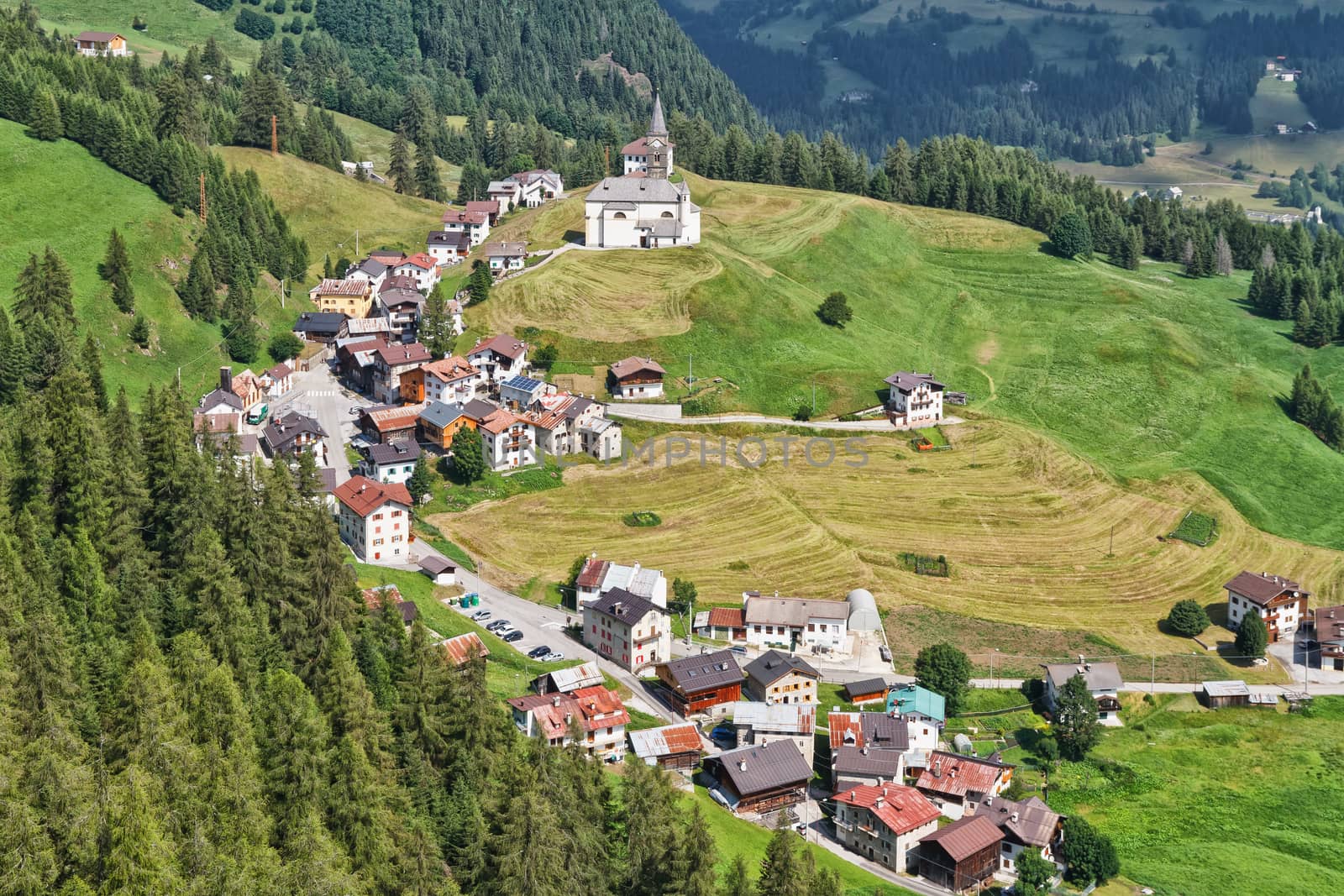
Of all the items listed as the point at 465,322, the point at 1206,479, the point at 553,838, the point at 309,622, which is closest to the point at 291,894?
the point at 553,838

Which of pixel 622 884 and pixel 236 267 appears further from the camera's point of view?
pixel 236 267

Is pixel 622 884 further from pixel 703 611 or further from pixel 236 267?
pixel 236 267

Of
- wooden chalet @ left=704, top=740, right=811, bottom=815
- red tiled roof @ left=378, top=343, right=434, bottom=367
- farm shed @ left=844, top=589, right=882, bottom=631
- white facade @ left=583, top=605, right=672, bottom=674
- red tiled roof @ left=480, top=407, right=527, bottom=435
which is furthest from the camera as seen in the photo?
red tiled roof @ left=378, top=343, right=434, bottom=367

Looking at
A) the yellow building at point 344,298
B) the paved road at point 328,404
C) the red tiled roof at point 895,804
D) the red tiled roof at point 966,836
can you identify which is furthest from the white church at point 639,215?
the red tiled roof at point 966,836

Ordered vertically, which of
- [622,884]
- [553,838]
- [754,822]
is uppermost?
[553,838]

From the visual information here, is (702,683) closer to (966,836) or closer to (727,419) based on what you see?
(966,836)

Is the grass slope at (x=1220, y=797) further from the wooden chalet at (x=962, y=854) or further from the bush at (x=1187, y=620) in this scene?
the bush at (x=1187, y=620)

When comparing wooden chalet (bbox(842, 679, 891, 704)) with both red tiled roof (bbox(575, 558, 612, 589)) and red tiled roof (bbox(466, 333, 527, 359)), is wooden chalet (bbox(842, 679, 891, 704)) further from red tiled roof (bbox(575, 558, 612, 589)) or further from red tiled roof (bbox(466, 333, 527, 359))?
red tiled roof (bbox(466, 333, 527, 359))

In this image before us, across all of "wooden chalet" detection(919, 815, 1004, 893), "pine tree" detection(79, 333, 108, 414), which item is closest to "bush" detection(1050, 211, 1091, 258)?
"wooden chalet" detection(919, 815, 1004, 893)
